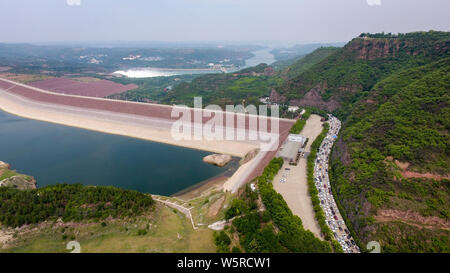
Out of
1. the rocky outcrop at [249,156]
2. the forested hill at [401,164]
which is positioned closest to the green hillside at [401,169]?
the forested hill at [401,164]

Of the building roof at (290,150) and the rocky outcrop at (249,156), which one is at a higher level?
the building roof at (290,150)

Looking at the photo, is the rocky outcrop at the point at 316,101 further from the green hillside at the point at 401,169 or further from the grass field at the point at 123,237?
the grass field at the point at 123,237

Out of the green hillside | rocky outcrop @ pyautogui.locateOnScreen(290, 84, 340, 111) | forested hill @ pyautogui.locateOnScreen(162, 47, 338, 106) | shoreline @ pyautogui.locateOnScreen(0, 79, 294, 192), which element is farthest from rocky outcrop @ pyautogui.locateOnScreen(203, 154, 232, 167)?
rocky outcrop @ pyautogui.locateOnScreen(290, 84, 340, 111)

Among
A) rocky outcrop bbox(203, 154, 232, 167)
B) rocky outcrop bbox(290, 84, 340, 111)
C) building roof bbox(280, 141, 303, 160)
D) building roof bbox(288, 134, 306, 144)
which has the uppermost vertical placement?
rocky outcrop bbox(290, 84, 340, 111)

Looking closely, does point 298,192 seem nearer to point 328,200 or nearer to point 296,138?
point 328,200

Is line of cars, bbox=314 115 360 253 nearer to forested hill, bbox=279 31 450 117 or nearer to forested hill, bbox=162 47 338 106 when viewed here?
forested hill, bbox=279 31 450 117
